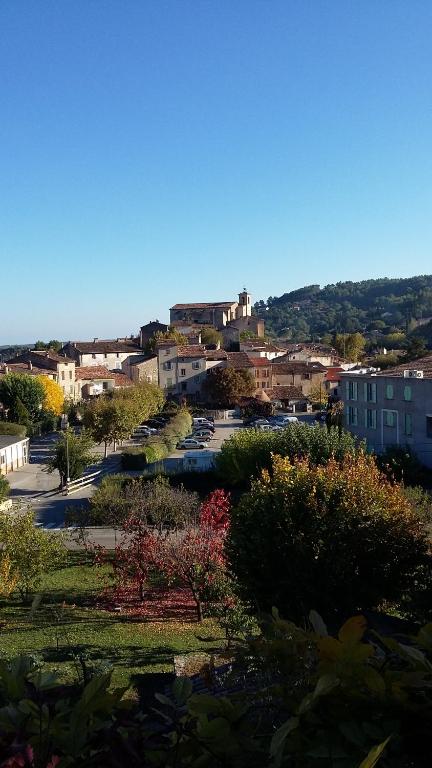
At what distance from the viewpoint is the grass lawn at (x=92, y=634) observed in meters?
13.2

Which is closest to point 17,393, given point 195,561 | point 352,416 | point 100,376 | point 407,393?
point 100,376

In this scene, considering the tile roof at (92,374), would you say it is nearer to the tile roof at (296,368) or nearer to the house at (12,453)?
the tile roof at (296,368)

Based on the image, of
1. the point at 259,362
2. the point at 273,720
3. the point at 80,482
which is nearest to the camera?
the point at 273,720

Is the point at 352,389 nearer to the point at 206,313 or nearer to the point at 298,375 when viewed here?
the point at 298,375

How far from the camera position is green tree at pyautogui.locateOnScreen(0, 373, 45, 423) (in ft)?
178

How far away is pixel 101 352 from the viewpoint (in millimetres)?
87438

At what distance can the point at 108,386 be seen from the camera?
71.8 metres

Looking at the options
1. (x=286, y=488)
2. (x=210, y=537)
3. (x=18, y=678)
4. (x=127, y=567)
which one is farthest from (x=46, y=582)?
(x=18, y=678)

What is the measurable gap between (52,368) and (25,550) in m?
50.3

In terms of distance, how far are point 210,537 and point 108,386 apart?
55457mm

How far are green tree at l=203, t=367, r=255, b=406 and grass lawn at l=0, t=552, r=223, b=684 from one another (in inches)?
1898

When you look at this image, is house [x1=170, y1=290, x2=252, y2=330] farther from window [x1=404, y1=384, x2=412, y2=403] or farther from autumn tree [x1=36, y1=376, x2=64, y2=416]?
window [x1=404, y1=384, x2=412, y2=403]

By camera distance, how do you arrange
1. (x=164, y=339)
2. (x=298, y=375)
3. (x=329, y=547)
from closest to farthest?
(x=329, y=547) → (x=298, y=375) → (x=164, y=339)

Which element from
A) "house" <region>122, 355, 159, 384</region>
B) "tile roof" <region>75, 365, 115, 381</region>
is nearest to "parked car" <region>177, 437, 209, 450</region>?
"house" <region>122, 355, 159, 384</region>
